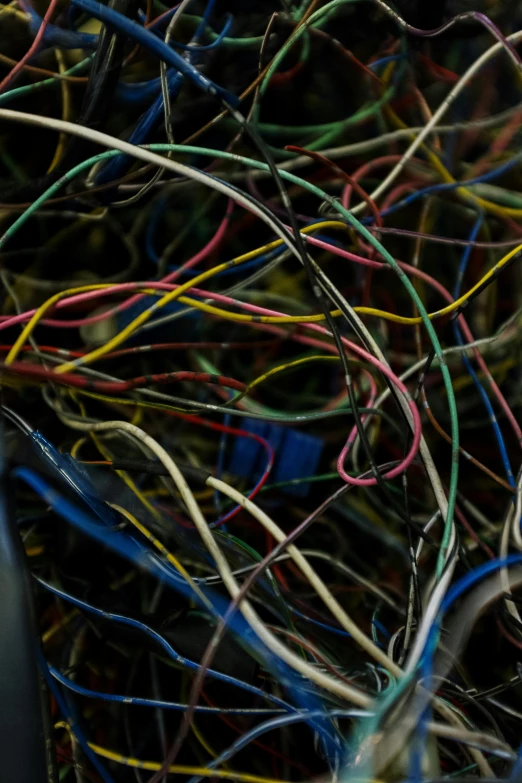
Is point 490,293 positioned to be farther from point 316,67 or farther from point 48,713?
point 48,713

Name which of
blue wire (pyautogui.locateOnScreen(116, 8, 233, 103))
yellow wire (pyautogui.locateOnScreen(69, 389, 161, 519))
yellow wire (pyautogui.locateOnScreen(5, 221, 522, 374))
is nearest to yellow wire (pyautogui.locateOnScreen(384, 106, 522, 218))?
yellow wire (pyautogui.locateOnScreen(5, 221, 522, 374))

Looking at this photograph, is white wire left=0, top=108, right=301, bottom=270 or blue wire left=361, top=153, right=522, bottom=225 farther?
blue wire left=361, top=153, right=522, bottom=225

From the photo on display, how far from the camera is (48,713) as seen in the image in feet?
1.16

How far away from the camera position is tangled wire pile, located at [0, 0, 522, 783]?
0.40 metres

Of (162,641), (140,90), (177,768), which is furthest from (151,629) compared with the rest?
(140,90)

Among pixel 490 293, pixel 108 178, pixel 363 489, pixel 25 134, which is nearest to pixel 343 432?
pixel 363 489

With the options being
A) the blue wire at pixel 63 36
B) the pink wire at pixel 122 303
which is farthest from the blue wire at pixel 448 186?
the blue wire at pixel 63 36

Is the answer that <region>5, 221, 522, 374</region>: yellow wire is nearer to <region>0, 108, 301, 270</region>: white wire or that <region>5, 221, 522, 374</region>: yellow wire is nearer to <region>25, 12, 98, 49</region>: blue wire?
<region>0, 108, 301, 270</region>: white wire

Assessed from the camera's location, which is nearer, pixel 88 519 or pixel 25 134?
pixel 88 519

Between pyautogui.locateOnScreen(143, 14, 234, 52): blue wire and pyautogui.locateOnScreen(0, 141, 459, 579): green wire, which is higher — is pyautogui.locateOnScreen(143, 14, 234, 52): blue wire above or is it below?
above

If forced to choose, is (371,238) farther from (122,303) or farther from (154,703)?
(154,703)

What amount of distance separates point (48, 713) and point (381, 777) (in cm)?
24

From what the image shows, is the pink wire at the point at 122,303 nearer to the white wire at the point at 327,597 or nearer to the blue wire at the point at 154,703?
the white wire at the point at 327,597

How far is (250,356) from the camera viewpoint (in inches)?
22.7
